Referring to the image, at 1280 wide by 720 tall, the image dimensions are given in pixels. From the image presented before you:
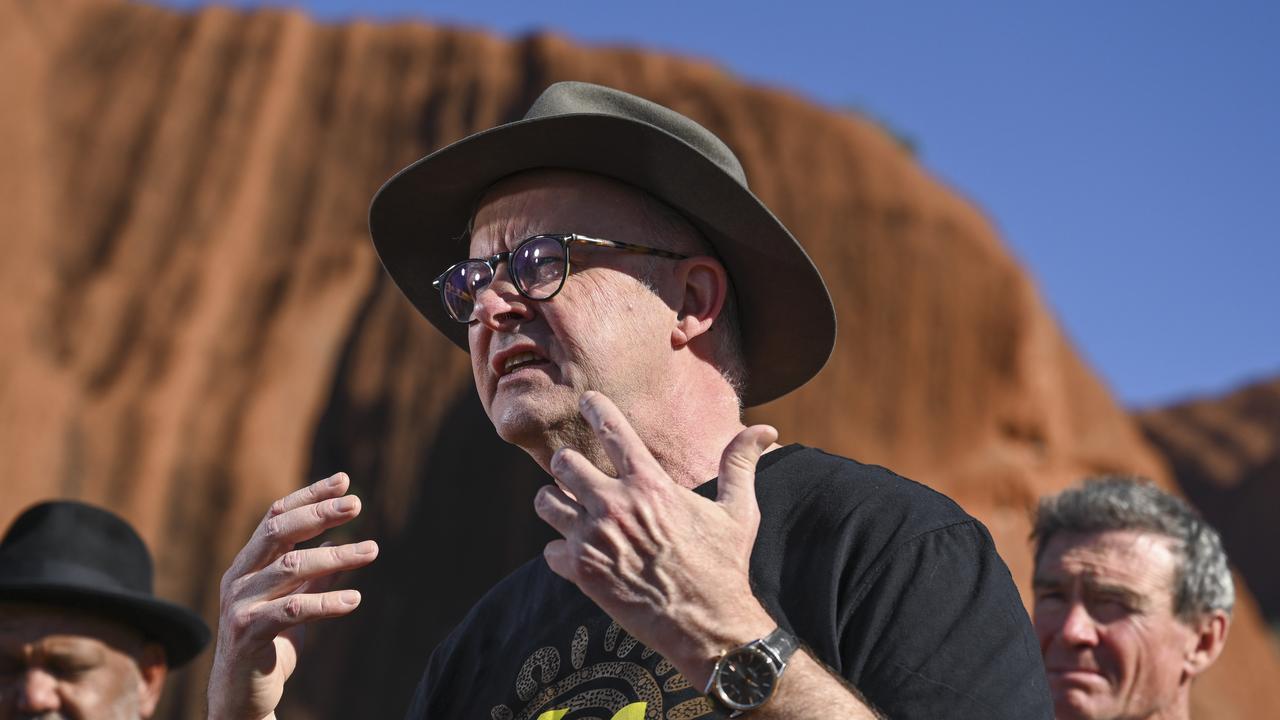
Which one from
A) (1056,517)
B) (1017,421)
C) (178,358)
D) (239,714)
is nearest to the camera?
(239,714)

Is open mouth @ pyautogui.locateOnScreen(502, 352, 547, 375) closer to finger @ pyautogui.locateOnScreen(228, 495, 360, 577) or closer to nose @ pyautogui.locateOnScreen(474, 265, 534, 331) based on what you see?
nose @ pyautogui.locateOnScreen(474, 265, 534, 331)

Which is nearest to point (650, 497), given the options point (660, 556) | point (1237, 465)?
point (660, 556)

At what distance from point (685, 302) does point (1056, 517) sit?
174 centimetres

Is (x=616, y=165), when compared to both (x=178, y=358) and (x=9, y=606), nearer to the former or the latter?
(x=9, y=606)

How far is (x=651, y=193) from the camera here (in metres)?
2.52

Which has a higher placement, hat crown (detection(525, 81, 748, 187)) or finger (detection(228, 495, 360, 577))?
hat crown (detection(525, 81, 748, 187))

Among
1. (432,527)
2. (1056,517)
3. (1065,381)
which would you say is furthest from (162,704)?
(1056,517)

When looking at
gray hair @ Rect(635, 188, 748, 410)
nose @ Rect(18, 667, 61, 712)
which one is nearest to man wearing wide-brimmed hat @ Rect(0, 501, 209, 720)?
nose @ Rect(18, 667, 61, 712)

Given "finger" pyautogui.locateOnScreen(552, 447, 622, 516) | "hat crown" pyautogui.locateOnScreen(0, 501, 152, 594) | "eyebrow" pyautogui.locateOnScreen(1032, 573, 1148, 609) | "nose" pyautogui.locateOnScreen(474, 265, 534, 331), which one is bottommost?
"eyebrow" pyautogui.locateOnScreen(1032, 573, 1148, 609)

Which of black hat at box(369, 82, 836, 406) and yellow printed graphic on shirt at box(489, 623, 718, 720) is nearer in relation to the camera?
yellow printed graphic on shirt at box(489, 623, 718, 720)

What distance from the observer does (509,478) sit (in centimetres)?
1725

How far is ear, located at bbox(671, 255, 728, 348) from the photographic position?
2520 millimetres

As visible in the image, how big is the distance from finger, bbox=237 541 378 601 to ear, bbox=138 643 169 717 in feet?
7.20

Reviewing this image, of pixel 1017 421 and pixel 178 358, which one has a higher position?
pixel 178 358
